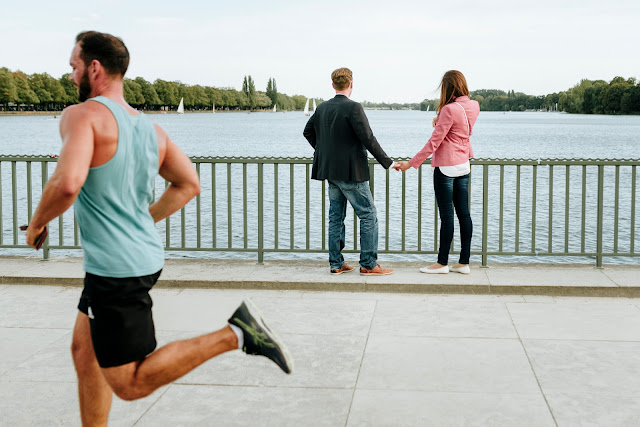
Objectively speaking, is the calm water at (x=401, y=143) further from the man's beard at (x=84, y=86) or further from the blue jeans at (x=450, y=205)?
the man's beard at (x=84, y=86)

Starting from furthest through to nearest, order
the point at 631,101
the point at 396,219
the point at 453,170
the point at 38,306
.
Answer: the point at 631,101 → the point at 396,219 → the point at 453,170 → the point at 38,306

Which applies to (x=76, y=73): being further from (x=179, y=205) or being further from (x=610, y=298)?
(x=610, y=298)

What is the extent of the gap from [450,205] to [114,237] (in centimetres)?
534

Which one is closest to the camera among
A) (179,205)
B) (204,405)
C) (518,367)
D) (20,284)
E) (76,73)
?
(76,73)

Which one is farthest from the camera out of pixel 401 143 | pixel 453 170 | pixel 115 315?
pixel 401 143

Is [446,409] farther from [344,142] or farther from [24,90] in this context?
[24,90]

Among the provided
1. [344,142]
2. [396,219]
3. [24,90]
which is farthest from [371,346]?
[24,90]

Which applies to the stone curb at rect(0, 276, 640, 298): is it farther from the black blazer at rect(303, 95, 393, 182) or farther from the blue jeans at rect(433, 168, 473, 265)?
the black blazer at rect(303, 95, 393, 182)

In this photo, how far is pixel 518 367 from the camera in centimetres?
531

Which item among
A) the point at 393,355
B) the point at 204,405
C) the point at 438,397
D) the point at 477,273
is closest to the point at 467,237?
the point at 477,273

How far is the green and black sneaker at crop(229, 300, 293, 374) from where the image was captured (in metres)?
3.55

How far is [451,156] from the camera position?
8008 mm

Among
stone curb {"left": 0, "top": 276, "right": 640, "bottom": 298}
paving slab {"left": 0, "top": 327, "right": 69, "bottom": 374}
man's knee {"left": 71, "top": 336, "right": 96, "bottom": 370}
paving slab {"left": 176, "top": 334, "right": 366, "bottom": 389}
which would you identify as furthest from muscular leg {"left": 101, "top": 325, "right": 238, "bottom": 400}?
stone curb {"left": 0, "top": 276, "right": 640, "bottom": 298}

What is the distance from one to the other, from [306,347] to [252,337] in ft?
7.63
